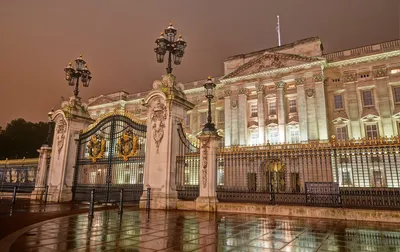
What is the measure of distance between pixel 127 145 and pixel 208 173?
16.0 feet

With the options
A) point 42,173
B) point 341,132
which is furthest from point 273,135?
point 42,173

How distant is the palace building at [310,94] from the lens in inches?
1313

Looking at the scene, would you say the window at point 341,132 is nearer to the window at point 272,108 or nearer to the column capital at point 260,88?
the window at point 272,108

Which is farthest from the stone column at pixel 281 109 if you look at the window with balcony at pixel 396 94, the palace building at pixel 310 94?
the window with balcony at pixel 396 94

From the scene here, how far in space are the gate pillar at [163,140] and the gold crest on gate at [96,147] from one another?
3645 millimetres

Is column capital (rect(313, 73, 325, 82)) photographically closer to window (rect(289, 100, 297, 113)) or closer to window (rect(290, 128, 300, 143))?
window (rect(289, 100, 297, 113))

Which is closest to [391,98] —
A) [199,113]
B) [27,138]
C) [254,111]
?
[254,111]

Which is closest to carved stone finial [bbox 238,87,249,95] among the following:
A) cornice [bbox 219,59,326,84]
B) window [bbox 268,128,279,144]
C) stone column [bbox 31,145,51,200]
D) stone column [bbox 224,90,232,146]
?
cornice [bbox 219,59,326,84]

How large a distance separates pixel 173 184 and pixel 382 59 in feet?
113

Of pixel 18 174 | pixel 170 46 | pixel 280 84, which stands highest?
pixel 280 84

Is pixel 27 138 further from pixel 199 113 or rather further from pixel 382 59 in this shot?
pixel 382 59

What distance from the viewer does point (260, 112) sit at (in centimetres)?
3831

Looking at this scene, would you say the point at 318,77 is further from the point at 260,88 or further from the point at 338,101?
the point at 260,88

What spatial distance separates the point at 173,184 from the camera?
11.8 metres
